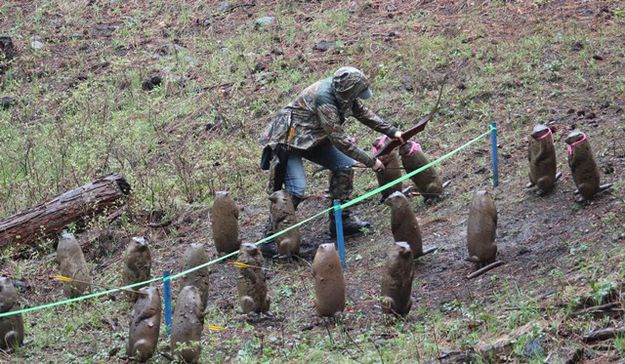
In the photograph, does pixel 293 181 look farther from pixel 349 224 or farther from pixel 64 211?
pixel 64 211

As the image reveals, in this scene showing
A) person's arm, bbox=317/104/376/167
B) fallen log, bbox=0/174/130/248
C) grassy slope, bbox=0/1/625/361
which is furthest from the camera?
fallen log, bbox=0/174/130/248

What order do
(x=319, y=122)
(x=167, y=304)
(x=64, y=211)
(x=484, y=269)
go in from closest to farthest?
(x=167, y=304), (x=484, y=269), (x=319, y=122), (x=64, y=211)

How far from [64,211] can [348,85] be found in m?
3.31

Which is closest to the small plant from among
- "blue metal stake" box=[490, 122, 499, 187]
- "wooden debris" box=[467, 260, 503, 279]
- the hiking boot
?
"wooden debris" box=[467, 260, 503, 279]

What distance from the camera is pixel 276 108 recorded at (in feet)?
38.5

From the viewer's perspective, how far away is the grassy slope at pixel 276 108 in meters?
5.94

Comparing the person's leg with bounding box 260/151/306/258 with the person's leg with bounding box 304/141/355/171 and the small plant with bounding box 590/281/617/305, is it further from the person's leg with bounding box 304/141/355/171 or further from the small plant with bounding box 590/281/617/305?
the small plant with bounding box 590/281/617/305

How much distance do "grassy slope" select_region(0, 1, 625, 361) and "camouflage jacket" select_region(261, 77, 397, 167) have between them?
0.89 metres

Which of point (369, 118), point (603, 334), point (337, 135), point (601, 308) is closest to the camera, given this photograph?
point (603, 334)

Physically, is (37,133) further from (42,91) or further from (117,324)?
(117,324)

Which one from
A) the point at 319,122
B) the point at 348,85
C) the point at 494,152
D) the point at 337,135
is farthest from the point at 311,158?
the point at 494,152

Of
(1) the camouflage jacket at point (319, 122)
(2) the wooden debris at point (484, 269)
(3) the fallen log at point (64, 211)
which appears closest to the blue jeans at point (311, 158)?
(1) the camouflage jacket at point (319, 122)

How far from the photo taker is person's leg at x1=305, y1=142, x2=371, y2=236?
26.6 ft

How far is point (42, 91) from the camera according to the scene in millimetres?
13766
